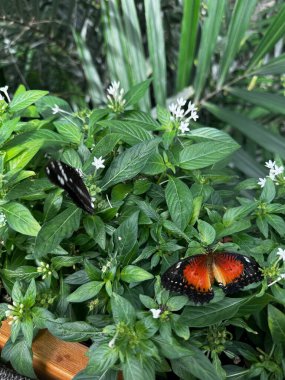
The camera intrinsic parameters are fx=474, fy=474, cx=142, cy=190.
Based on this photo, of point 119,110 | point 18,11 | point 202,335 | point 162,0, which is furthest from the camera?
point 162,0

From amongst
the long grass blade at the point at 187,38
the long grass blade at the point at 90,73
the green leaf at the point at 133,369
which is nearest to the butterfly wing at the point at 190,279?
the green leaf at the point at 133,369

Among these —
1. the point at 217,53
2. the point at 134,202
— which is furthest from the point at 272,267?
the point at 217,53

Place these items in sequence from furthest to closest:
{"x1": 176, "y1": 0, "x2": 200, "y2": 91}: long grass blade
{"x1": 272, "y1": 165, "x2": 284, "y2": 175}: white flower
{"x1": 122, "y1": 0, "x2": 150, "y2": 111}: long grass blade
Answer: {"x1": 122, "y1": 0, "x2": 150, "y2": 111}: long grass blade < {"x1": 176, "y1": 0, "x2": 200, "y2": 91}: long grass blade < {"x1": 272, "y1": 165, "x2": 284, "y2": 175}: white flower

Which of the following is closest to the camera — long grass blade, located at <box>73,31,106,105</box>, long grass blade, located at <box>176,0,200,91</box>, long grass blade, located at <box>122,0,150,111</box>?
long grass blade, located at <box>176,0,200,91</box>

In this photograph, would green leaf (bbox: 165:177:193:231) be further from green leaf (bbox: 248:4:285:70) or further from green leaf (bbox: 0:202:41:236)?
green leaf (bbox: 248:4:285:70)

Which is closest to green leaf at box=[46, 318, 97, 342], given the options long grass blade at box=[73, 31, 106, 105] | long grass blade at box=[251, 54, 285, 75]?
Answer: long grass blade at box=[251, 54, 285, 75]

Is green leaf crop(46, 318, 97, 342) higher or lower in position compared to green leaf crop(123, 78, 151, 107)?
lower

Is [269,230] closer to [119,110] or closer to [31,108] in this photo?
[119,110]
